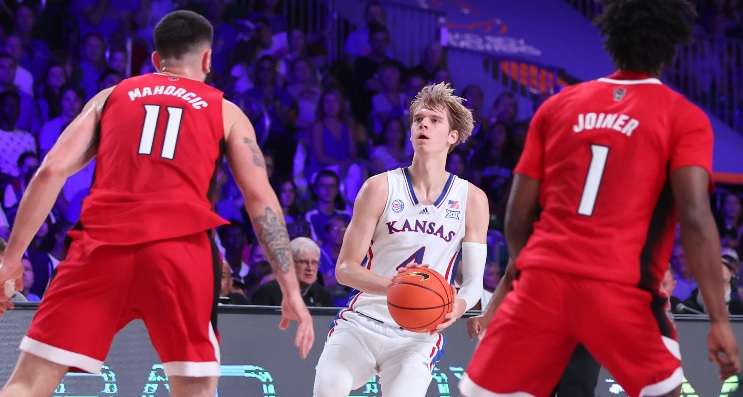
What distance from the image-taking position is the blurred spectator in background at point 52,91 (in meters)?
10.4

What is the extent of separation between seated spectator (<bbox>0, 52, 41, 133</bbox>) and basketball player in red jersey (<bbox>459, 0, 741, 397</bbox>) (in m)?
7.40

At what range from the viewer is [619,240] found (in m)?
3.74

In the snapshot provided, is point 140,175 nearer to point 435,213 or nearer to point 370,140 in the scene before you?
point 435,213

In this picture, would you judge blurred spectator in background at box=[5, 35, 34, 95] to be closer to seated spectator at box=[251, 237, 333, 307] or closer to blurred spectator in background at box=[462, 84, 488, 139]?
seated spectator at box=[251, 237, 333, 307]

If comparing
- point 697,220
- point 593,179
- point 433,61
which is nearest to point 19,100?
point 433,61

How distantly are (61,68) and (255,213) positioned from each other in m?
6.75

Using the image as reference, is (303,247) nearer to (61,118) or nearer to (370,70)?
(61,118)

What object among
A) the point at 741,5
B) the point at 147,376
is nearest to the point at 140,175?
the point at 147,376

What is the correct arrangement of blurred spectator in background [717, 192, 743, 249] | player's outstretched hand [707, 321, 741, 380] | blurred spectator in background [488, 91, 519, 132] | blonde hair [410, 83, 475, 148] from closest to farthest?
player's outstretched hand [707, 321, 741, 380] → blonde hair [410, 83, 475, 148] → blurred spectator in background [717, 192, 743, 249] → blurred spectator in background [488, 91, 519, 132]

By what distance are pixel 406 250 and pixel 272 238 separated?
5.11 ft

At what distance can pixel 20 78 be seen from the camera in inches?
417

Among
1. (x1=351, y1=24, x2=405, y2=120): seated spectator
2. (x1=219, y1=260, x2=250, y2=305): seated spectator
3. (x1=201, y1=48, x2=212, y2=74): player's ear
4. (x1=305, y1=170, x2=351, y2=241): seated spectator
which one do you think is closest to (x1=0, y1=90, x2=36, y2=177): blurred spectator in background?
(x1=219, y1=260, x2=250, y2=305): seated spectator

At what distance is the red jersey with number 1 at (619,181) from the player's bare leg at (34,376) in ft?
5.99

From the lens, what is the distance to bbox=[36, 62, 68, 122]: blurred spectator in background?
1041 cm
